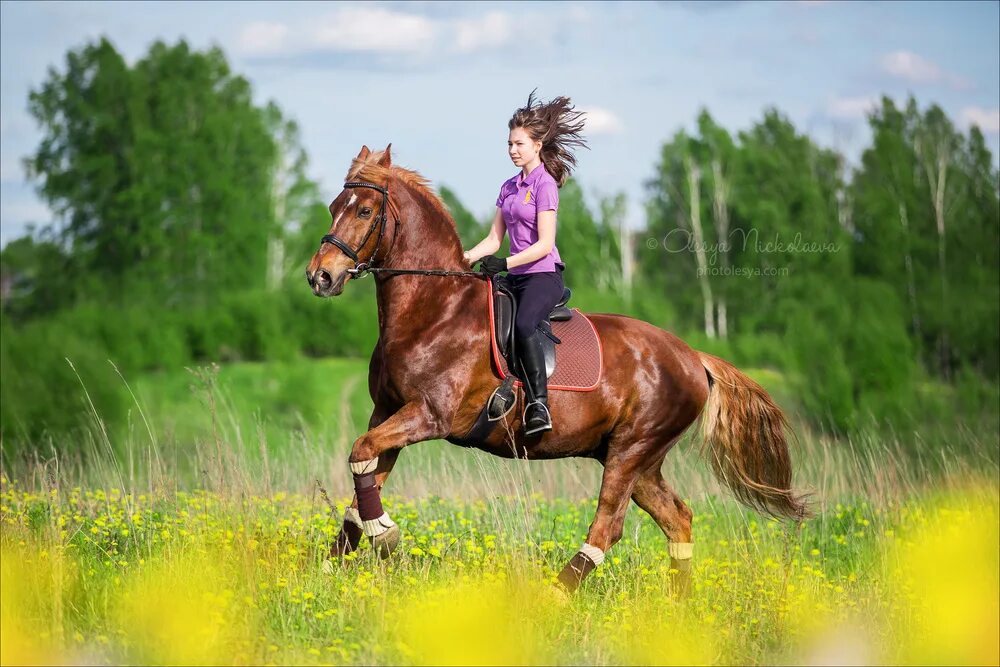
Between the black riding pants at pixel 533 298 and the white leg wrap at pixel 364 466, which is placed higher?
the black riding pants at pixel 533 298

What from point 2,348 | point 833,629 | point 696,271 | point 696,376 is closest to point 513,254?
point 696,376

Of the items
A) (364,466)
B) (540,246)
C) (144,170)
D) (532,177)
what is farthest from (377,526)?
(144,170)

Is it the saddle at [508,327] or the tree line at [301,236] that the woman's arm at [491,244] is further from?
the tree line at [301,236]

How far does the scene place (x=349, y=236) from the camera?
21.5ft

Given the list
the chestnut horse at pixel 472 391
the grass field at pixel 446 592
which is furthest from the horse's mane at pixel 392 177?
the grass field at pixel 446 592

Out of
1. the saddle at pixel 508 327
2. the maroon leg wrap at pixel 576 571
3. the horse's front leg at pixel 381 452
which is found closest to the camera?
the horse's front leg at pixel 381 452

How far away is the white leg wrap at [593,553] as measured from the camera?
22.9 ft

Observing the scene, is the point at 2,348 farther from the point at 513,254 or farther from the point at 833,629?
the point at 833,629

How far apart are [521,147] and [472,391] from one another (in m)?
1.63

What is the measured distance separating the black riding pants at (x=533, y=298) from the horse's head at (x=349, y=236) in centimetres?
100

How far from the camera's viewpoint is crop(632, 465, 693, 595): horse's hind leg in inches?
300

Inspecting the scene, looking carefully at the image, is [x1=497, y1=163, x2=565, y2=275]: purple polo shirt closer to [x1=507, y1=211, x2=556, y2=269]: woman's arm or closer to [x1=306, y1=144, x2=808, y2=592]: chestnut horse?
[x1=507, y1=211, x2=556, y2=269]: woman's arm

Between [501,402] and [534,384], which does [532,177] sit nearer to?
[534,384]

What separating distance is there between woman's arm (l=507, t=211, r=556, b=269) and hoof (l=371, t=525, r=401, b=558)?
1786 mm
